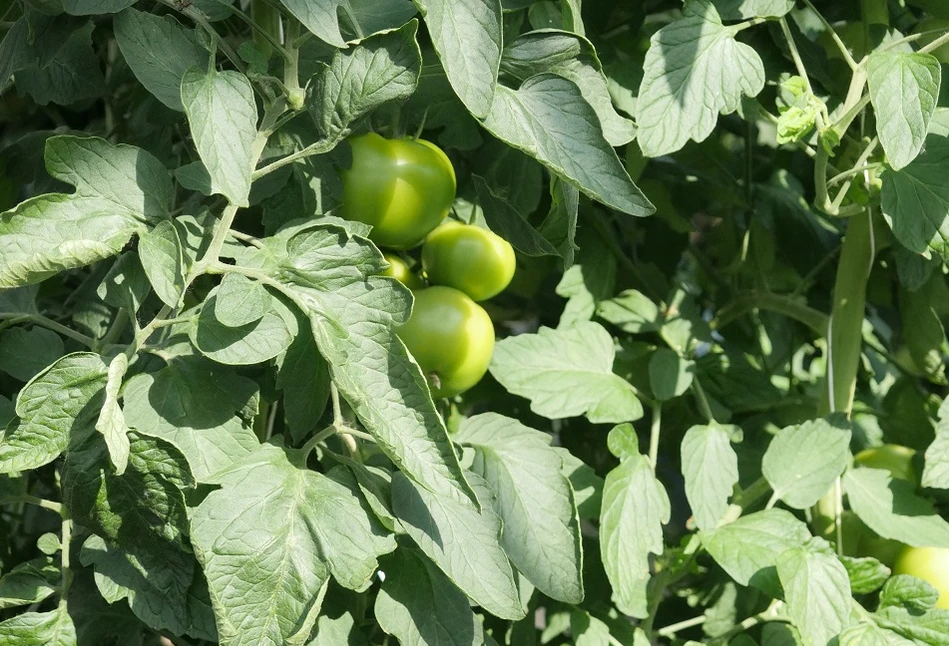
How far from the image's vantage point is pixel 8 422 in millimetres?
580

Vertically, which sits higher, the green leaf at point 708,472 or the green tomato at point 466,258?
the green tomato at point 466,258

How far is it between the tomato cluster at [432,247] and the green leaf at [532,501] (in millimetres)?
54

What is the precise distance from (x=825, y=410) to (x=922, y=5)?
403 millimetres

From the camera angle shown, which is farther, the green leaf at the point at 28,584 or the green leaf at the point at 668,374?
the green leaf at the point at 668,374

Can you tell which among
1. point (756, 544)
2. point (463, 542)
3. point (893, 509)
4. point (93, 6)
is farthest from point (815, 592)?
point (93, 6)

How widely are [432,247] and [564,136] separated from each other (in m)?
0.22

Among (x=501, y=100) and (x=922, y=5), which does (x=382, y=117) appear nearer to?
(x=501, y=100)

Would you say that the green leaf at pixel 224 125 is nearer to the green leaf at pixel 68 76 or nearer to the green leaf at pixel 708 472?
the green leaf at pixel 68 76

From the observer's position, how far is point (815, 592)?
72 cm

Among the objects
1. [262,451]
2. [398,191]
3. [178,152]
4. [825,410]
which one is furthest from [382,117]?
[825,410]

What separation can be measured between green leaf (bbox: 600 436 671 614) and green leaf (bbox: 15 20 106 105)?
0.51m

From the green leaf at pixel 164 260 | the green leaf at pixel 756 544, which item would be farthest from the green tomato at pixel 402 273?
the green leaf at pixel 756 544

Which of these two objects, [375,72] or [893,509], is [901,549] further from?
[375,72]

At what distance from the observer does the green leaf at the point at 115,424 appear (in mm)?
476
